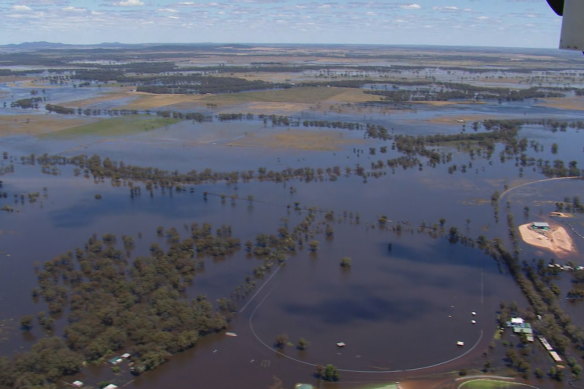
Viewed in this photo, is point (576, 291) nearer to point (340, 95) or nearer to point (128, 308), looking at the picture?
point (128, 308)

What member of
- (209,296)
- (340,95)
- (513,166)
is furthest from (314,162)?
(340,95)

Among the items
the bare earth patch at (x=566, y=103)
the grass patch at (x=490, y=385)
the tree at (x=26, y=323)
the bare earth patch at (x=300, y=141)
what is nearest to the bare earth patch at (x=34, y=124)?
the bare earth patch at (x=300, y=141)

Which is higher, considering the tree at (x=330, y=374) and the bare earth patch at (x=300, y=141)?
the bare earth patch at (x=300, y=141)

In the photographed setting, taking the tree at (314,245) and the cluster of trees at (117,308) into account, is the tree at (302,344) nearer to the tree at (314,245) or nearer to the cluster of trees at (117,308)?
the cluster of trees at (117,308)

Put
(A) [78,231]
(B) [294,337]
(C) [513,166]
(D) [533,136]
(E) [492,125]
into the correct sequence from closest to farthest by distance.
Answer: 1. (B) [294,337]
2. (A) [78,231]
3. (C) [513,166]
4. (D) [533,136]
5. (E) [492,125]

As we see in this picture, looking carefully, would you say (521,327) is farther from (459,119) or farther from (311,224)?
(459,119)

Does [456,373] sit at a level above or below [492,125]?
below

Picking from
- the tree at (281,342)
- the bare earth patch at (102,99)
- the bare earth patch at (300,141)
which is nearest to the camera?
the tree at (281,342)

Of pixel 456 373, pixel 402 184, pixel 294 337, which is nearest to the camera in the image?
pixel 456 373
